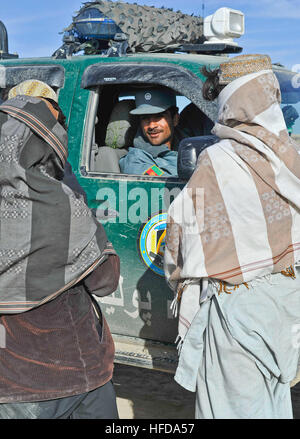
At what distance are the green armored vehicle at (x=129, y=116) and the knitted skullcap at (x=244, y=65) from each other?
494mm

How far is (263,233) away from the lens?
90.3 inches

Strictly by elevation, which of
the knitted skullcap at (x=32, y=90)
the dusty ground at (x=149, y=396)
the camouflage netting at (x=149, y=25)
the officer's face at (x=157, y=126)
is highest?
the camouflage netting at (x=149, y=25)

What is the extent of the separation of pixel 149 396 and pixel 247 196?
2.39 m

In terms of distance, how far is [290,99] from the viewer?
138 inches

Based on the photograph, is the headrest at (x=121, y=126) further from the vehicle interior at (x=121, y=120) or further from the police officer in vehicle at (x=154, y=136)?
the police officer in vehicle at (x=154, y=136)

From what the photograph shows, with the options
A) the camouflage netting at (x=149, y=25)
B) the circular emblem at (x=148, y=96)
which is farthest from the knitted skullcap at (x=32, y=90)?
the camouflage netting at (x=149, y=25)

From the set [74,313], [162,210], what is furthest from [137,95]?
[74,313]

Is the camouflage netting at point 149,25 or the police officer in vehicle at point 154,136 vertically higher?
the camouflage netting at point 149,25

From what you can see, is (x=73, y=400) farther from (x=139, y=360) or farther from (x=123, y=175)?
(x=123, y=175)

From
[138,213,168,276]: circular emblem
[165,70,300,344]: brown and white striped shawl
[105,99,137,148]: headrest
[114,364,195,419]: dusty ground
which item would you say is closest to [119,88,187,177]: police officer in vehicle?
[105,99,137,148]: headrest

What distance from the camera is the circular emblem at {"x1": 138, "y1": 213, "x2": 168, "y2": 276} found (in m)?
3.22

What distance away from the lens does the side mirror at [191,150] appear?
2.83 metres

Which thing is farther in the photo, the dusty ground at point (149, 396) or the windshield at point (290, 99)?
the dusty ground at point (149, 396)

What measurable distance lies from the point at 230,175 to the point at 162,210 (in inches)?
39.0
